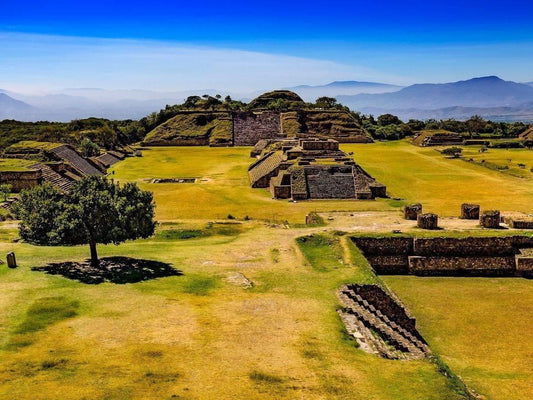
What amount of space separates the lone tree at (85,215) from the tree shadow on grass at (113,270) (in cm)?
80

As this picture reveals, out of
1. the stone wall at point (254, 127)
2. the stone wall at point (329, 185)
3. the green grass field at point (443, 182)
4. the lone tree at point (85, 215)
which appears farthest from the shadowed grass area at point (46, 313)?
the stone wall at point (254, 127)

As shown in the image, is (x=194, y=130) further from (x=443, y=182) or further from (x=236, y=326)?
(x=236, y=326)

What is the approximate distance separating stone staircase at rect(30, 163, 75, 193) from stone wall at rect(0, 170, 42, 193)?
178 cm

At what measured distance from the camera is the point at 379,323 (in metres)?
21.1

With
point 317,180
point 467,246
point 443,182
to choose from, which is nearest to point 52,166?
point 317,180

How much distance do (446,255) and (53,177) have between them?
39.9m

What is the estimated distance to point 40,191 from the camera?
24.8 meters

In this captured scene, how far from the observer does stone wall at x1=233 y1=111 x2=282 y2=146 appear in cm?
10894

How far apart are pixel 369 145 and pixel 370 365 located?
9166cm

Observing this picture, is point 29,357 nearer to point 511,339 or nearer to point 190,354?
point 190,354

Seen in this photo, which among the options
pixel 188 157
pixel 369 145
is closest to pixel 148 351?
pixel 188 157

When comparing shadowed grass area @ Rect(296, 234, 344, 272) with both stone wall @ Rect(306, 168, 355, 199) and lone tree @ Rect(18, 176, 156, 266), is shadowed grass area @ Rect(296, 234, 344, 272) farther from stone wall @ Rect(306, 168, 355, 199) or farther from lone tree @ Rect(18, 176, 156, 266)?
stone wall @ Rect(306, 168, 355, 199)

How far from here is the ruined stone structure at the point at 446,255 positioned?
30.5 m

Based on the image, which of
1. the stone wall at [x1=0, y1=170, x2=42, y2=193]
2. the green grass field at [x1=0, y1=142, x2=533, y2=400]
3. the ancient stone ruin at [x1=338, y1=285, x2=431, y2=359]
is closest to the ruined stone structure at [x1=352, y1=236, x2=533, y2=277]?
the green grass field at [x1=0, y1=142, x2=533, y2=400]
